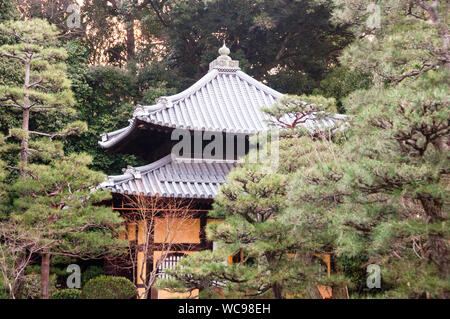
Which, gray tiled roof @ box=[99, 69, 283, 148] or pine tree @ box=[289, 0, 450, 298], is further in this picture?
gray tiled roof @ box=[99, 69, 283, 148]

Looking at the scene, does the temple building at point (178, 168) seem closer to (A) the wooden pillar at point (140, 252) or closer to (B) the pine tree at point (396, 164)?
(A) the wooden pillar at point (140, 252)

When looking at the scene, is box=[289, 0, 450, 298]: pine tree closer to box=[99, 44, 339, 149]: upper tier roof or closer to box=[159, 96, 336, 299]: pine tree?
box=[159, 96, 336, 299]: pine tree

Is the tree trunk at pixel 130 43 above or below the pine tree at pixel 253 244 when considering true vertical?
above

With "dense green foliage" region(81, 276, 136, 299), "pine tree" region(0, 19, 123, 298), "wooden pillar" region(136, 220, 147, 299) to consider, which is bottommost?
"dense green foliage" region(81, 276, 136, 299)

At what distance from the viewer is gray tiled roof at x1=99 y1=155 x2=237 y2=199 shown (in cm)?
1004

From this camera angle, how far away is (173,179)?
10.6 m

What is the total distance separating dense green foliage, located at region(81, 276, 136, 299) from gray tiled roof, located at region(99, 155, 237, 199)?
1.62 m

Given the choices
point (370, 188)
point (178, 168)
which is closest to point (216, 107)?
point (178, 168)

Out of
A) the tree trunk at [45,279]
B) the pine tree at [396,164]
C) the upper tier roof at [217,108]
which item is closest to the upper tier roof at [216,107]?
the upper tier roof at [217,108]

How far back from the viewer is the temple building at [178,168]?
10219 mm

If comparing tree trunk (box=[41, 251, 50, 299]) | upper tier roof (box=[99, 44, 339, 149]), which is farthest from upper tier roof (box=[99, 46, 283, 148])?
tree trunk (box=[41, 251, 50, 299])

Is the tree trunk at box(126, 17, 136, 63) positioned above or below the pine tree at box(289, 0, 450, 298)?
above

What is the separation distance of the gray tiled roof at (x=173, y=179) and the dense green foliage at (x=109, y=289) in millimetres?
1622

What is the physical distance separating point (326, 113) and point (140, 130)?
15.8 ft
